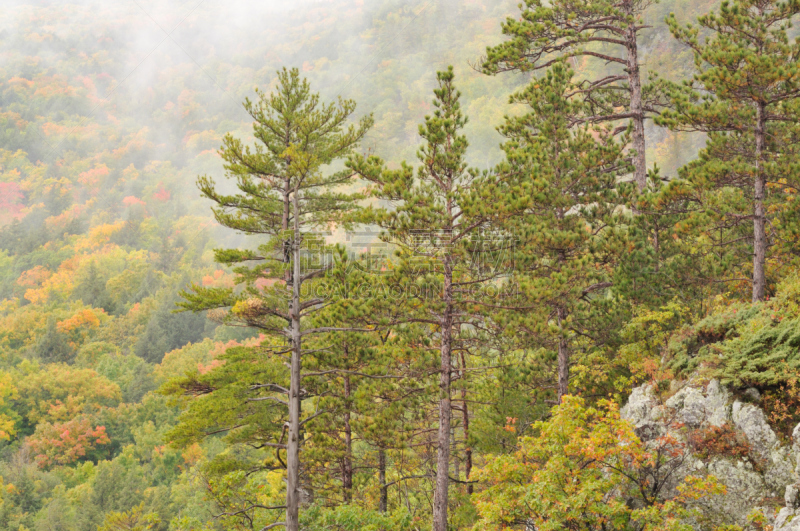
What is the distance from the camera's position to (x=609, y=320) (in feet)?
36.8

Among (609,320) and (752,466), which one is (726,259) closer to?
(609,320)

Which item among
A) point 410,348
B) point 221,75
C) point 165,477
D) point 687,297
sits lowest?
point 165,477

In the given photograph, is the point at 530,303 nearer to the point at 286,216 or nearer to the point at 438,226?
the point at 438,226

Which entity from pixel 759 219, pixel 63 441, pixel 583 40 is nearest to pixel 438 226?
pixel 583 40

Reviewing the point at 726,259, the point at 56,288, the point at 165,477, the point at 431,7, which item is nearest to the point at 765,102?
the point at 726,259

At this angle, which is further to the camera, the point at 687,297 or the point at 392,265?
the point at 687,297

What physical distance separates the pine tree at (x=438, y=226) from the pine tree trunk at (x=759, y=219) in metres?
5.20

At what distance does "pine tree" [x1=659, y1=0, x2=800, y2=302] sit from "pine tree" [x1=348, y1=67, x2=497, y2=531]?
4.43m

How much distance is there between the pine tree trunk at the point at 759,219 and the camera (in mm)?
10312

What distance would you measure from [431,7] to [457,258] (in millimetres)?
125026

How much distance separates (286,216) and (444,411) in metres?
6.64

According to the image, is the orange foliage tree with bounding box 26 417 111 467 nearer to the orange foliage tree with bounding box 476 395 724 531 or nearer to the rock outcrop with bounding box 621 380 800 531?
the orange foliage tree with bounding box 476 395 724 531

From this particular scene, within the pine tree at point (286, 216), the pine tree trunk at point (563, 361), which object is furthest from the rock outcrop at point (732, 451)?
the pine tree at point (286, 216)

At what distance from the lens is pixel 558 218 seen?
39.7ft
